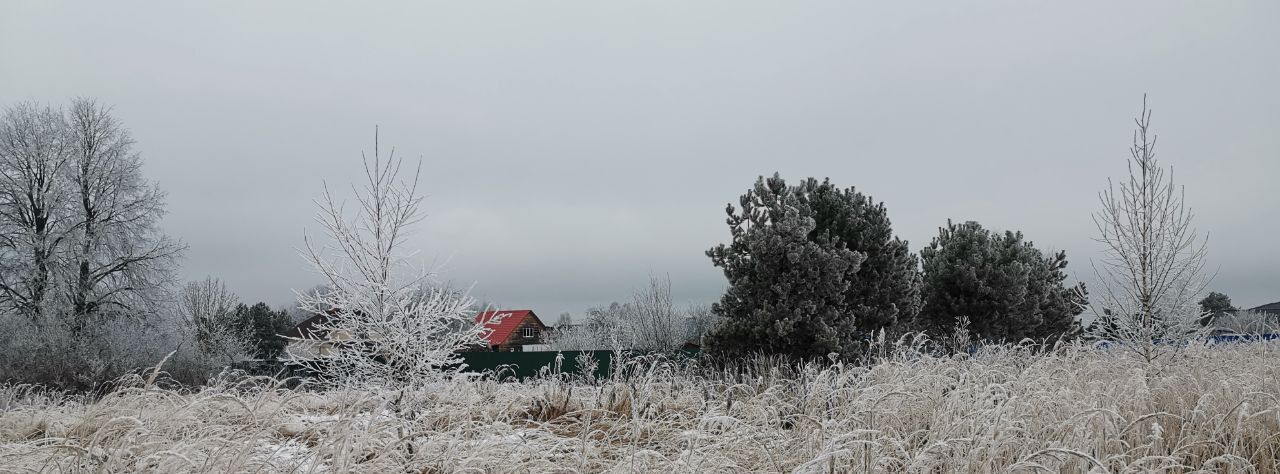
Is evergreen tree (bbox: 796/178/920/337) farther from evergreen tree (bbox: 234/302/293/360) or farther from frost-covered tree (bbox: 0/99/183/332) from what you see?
evergreen tree (bbox: 234/302/293/360)

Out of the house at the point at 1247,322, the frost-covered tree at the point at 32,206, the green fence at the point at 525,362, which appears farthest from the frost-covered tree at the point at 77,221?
the house at the point at 1247,322

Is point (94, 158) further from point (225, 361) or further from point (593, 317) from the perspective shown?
point (593, 317)

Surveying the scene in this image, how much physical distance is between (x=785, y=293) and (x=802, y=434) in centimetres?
845

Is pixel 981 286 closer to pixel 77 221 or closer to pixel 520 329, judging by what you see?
pixel 77 221

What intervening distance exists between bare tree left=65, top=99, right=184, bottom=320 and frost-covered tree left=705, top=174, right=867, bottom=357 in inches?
590

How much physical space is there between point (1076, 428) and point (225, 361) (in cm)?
2075

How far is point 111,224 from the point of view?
58.6ft

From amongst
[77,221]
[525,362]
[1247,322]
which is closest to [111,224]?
[77,221]

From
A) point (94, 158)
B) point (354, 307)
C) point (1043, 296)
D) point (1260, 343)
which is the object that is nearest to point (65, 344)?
point (94, 158)

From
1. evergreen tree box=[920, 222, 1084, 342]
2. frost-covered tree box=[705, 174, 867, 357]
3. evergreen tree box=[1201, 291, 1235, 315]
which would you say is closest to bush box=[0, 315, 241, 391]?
frost-covered tree box=[705, 174, 867, 357]

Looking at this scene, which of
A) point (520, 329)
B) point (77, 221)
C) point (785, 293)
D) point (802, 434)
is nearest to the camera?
point (802, 434)

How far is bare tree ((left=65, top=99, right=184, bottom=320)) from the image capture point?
17.7 meters

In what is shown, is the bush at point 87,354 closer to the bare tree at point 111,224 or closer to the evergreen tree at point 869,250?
the bare tree at point 111,224

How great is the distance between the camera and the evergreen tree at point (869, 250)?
14.1 metres
